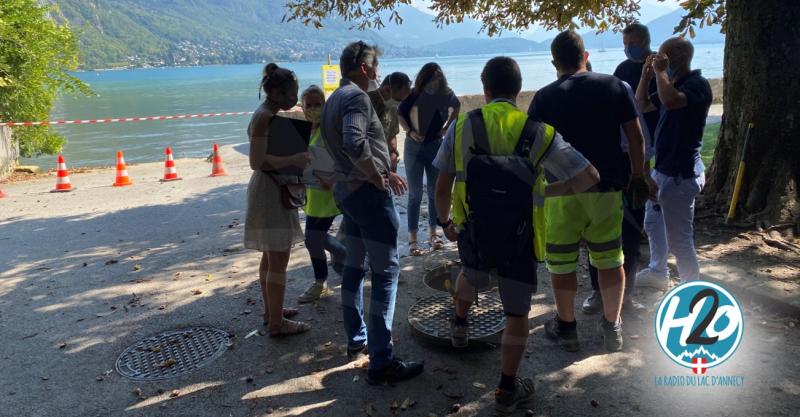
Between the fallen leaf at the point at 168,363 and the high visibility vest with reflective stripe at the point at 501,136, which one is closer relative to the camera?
the high visibility vest with reflective stripe at the point at 501,136

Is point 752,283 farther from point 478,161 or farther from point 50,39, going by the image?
point 50,39

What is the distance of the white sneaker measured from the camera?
4918 millimetres

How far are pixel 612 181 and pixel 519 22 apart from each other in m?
6.52

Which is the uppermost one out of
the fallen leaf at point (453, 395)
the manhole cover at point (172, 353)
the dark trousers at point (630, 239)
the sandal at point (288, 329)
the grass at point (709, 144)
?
the dark trousers at point (630, 239)

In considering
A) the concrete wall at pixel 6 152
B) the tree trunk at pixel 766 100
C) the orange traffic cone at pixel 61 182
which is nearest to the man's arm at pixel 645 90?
the tree trunk at pixel 766 100

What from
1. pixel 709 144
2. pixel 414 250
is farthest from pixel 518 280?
pixel 709 144

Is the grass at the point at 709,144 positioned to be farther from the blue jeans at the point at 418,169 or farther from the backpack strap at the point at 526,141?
the backpack strap at the point at 526,141

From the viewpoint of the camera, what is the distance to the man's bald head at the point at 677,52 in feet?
13.9

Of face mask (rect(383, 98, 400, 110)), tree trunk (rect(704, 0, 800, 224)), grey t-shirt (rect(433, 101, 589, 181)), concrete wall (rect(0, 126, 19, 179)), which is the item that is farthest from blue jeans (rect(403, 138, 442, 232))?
concrete wall (rect(0, 126, 19, 179))

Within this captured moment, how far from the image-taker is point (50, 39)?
577 inches

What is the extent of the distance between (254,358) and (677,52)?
3804mm

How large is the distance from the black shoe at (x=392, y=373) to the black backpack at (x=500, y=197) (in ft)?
3.11

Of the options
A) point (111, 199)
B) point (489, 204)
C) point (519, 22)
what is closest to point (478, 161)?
point (489, 204)

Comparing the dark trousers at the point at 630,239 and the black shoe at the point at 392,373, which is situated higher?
the dark trousers at the point at 630,239
